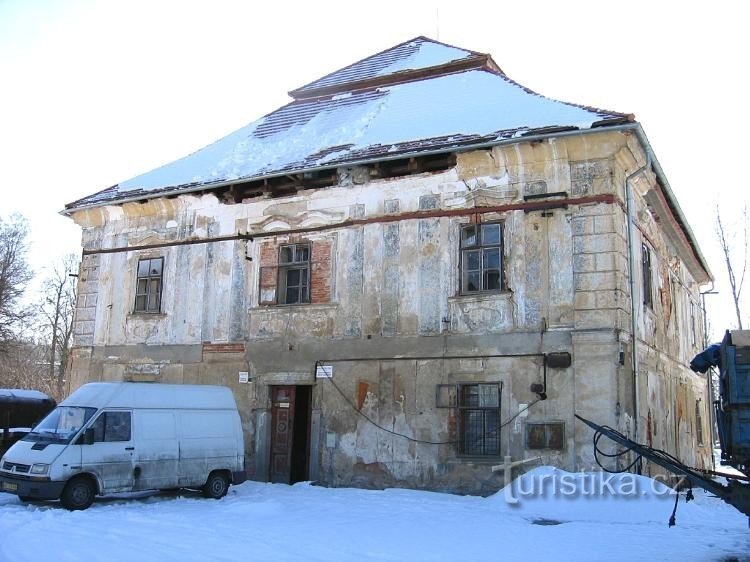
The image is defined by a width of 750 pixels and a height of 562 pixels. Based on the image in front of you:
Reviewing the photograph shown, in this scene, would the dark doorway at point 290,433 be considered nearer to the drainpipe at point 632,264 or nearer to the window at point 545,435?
the window at point 545,435

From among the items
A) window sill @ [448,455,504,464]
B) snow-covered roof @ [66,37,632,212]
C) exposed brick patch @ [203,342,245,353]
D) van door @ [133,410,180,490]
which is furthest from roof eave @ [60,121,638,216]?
van door @ [133,410,180,490]

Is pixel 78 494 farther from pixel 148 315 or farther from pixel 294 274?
pixel 148 315

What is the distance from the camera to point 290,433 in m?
16.1

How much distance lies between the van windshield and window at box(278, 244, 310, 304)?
5.47 m

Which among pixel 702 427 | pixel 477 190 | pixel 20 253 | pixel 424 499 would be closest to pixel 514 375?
pixel 424 499

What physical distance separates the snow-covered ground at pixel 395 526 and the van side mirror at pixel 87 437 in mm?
1013

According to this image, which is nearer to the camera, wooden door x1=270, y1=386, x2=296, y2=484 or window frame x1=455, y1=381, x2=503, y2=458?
window frame x1=455, y1=381, x2=503, y2=458

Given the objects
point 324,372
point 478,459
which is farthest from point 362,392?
point 478,459

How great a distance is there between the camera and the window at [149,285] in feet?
60.0

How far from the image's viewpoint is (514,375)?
45.6 ft

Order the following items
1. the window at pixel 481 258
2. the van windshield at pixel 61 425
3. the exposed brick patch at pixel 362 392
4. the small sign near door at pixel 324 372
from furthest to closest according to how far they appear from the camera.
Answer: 1. the small sign near door at pixel 324 372
2. the exposed brick patch at pixel 362 392
3. the window at pixel 481 258
4. the van windshield at pixel 61 425

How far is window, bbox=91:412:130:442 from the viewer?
39.7 feet

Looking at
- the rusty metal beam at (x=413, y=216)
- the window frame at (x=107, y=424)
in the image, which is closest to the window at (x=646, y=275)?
the rusty metal beam at (x=413, y=216)

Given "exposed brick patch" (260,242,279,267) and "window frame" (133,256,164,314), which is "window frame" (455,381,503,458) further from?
"window frame" (133,256,164,314)
